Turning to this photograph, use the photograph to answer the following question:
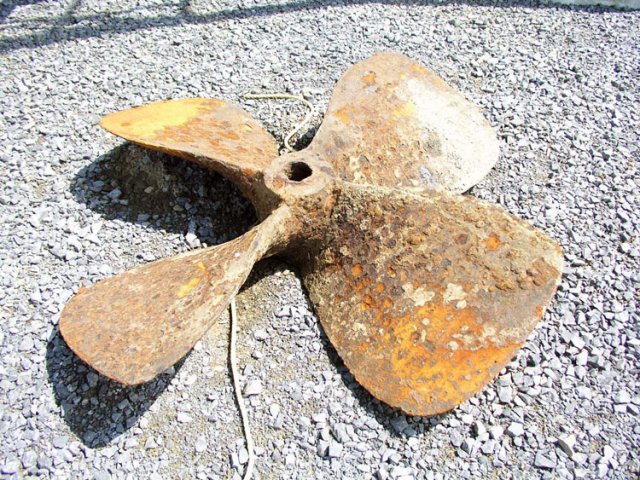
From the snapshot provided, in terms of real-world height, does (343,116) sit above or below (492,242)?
above

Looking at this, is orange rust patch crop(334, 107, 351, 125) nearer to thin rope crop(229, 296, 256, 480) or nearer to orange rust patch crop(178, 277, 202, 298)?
thin rope crop(229, 296, 256, 480)

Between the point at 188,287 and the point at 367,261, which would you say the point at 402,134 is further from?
the point at 188,287

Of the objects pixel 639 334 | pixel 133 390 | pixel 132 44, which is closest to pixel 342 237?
pixel 133 390

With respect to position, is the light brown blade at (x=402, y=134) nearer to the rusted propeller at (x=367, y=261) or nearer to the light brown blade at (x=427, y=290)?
the rusted propeller at (x=367, y=261)

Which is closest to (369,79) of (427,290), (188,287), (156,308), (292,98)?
(292,98)

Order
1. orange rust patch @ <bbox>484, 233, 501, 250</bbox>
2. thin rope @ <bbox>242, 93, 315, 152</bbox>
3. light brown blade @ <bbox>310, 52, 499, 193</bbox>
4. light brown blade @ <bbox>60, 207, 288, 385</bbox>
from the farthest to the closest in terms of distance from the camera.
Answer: thin rope @ <bbox>242, 93, 315, 152</bbox> → light brown blade @ <bbox>310, 52, 499, 193</bbox> → orange rust patch @ <bbox>484, 233, 501, 250</bbox> → light brown blade @ <bbox>60, 207, 288, 385</bbox>

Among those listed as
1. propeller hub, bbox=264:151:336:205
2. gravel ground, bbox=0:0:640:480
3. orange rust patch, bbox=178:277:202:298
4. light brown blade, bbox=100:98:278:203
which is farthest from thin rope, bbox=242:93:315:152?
orange rust patch, bbox=178:277:202:298
